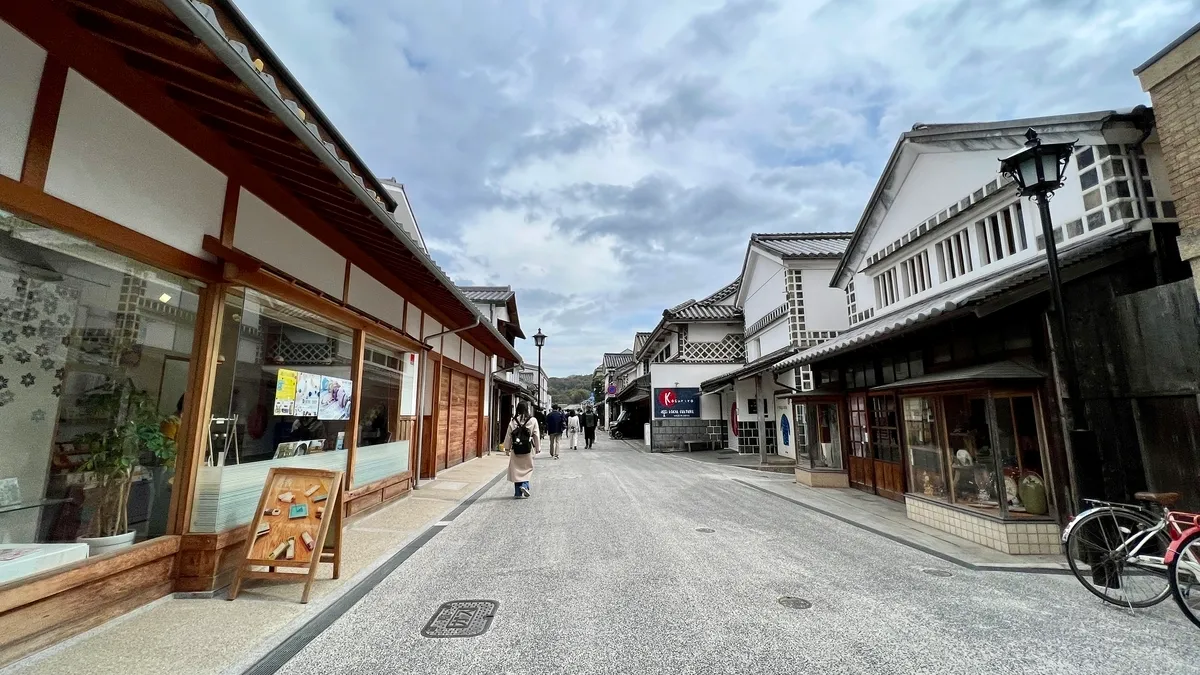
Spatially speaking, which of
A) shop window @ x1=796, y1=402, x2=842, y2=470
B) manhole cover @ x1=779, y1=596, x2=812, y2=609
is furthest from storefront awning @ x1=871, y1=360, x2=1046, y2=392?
shop window @ x1=796, y1=402, x2=842, y2=470

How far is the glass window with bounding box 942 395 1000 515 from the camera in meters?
5.90

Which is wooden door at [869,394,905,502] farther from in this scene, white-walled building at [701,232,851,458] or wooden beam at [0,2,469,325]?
wooden beam at [0,2,469,325]

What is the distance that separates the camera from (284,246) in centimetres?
497

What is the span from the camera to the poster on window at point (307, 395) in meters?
5.50

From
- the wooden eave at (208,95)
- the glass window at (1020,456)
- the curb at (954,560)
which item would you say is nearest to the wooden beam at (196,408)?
the wooden eave at (208,95)

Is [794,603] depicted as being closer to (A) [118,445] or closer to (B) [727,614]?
(B) [727,614]

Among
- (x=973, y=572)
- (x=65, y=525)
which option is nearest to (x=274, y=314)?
(x=65, y=525)

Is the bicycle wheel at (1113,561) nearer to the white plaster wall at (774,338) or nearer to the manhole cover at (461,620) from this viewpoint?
the manhole cover at (461,620)

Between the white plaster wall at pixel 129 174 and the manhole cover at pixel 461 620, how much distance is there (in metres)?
3.57

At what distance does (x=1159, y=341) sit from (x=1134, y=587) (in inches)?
96.2

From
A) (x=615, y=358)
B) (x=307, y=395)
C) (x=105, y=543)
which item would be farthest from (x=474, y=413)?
(x=615, y=358)

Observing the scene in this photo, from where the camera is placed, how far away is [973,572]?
4.77 meters

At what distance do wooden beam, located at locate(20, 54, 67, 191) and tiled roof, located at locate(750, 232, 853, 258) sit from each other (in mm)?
16008

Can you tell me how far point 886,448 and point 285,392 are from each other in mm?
9709
